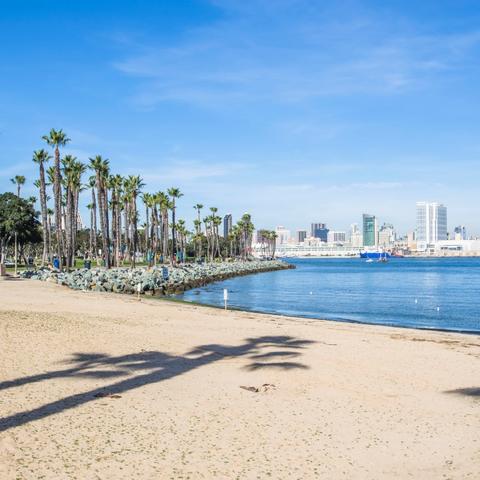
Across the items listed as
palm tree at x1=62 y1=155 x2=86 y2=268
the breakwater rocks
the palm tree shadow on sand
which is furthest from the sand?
palm tree at x1=62 y1=155 x2=86 y2=268

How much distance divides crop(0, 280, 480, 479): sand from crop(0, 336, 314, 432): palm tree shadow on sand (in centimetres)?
4

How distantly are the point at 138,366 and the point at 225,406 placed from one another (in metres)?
3.81

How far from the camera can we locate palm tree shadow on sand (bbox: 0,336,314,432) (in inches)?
407

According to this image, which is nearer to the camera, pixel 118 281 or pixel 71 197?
pixel 118 281

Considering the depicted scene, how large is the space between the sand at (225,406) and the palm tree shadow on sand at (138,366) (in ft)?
0.13

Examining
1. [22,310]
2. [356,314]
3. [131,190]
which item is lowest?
[356,314]

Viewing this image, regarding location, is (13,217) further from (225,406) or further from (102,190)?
(225,406)

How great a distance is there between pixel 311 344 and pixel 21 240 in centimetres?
6011

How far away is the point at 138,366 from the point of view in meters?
14.0

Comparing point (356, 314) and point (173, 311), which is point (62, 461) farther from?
point (356, 314)

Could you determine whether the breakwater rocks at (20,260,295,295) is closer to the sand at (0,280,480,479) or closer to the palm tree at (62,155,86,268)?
the palm tree at (62,155,86,268)

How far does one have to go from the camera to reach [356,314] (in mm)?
37562

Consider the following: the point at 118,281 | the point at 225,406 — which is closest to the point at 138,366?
the point at 225,406

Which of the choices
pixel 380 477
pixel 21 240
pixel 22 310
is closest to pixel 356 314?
pixel 22 310
